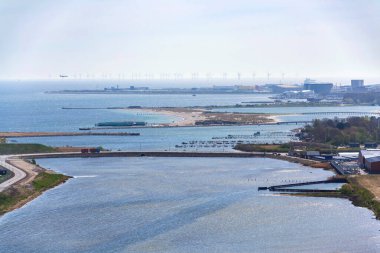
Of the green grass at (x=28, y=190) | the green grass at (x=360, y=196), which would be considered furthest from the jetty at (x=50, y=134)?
the green grass at (x=360, y=196)

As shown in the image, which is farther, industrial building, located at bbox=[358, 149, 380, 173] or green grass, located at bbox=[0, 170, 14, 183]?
industrial building, located at bbox=[358, 149, 380, 173]

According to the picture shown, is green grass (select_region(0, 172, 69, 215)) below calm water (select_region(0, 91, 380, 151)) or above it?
above

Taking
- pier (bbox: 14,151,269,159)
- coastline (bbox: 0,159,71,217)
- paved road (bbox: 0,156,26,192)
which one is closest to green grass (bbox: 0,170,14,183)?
paved road (bbox: 0,156,26,192)

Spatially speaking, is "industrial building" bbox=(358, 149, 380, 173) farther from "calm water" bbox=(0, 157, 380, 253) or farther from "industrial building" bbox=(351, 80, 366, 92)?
"industrial building" bbox=(351, 80, 366, 92)

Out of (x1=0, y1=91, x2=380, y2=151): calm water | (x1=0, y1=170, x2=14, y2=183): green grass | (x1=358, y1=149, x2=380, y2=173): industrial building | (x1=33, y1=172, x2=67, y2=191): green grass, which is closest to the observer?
(x1=33, y1=172, x2=67, y2=191): green grass

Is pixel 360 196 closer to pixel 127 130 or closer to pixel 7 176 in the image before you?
pixel 7 176

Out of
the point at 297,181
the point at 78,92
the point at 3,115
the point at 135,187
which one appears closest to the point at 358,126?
the point at 297,181
